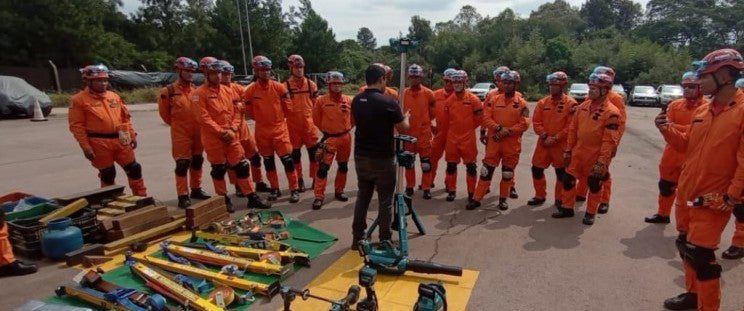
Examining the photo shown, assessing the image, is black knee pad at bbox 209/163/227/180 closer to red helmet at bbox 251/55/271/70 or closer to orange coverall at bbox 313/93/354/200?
orange coverall at bbox 313/93/354/200

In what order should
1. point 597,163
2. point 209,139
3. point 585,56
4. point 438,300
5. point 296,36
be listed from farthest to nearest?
point 296,36, point 585,56, point 209,139, point 597,163, point 438,300

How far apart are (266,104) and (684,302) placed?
18.2 feet

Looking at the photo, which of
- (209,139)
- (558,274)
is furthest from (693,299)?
(209,139)

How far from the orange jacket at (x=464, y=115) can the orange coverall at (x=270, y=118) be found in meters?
2.52

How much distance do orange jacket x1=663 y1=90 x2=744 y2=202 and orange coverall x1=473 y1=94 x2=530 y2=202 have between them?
3062mm

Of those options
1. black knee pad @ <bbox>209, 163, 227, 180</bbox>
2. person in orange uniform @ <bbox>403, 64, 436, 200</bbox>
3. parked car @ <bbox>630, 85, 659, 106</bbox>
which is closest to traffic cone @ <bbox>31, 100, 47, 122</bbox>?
black knee pad @ <bbox>209, 163, 227, 180</bbox>

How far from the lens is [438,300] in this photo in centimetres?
331

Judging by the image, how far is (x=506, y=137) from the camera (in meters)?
6.49

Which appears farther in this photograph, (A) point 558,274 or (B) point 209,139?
(B) point 209,139

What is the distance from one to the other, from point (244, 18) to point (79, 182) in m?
38.3

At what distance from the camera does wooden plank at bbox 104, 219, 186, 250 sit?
197 inches

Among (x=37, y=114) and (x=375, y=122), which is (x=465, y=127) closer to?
(x=375, y=122)

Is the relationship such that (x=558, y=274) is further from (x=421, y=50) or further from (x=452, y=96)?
(x=421, y=50)

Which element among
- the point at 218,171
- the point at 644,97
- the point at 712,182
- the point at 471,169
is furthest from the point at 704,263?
the point at 644,97
